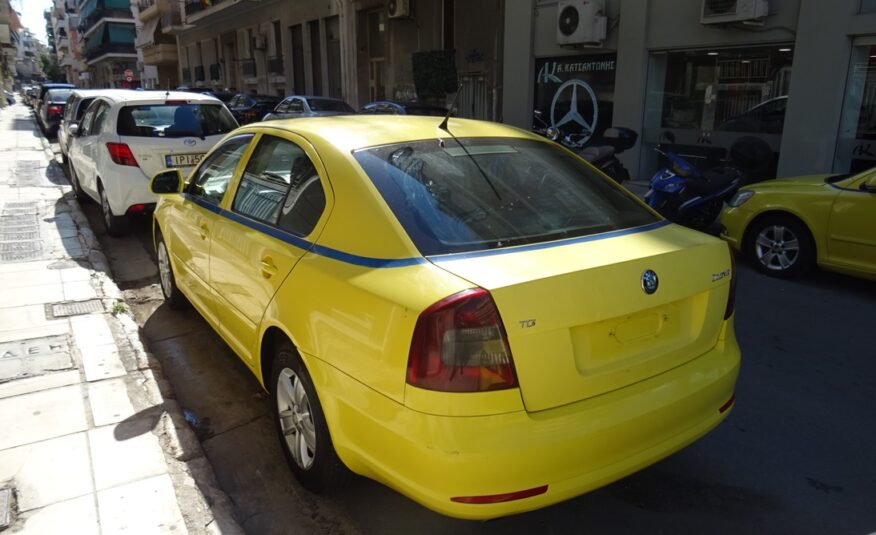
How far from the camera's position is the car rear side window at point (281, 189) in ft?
9.70

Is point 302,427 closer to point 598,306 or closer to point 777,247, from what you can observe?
point 598,306

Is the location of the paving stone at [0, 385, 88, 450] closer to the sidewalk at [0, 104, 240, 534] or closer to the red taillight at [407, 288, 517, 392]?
the sidewalk at [0, 104, 240, 534]

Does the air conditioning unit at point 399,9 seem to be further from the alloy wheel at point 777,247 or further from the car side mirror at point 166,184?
the car side mirror at point 166,184

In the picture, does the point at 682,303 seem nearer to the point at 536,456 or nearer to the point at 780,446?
the point at 536,456

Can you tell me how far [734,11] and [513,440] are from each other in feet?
33.2

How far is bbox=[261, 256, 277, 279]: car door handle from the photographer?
3.02m

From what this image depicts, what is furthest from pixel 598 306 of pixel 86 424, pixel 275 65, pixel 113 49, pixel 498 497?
pixel 113 49

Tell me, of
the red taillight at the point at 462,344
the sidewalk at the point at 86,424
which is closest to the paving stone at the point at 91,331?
the sidewalk at the point at 86,424

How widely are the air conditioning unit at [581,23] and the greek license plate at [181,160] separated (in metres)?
8.10

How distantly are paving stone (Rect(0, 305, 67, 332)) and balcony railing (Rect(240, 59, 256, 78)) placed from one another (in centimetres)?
2865

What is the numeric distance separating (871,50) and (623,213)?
8420 mm

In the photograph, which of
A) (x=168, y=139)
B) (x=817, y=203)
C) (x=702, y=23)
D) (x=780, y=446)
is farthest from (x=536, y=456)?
(x=702, y=23)

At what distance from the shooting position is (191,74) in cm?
4359

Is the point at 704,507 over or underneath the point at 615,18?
underneath
